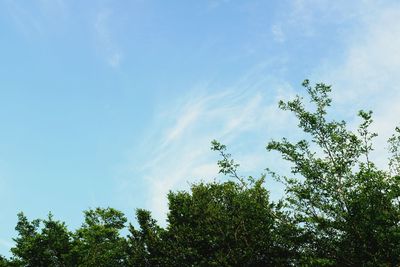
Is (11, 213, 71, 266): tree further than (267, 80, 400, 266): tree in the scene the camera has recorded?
Yes

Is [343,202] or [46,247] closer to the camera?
[343,202]

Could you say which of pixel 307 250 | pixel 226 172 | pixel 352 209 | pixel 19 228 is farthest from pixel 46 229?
pixel 352 209

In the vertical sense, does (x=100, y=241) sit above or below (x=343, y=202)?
above

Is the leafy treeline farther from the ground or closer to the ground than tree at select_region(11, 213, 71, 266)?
closer to the ground

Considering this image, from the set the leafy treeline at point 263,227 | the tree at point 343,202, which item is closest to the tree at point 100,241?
the leafy treeline at point 263,227

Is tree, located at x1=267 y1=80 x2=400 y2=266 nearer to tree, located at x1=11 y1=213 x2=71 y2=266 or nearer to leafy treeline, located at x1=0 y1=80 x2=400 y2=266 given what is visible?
leafy treeline, located at x1=0 y1=80 x2=400 y2=266

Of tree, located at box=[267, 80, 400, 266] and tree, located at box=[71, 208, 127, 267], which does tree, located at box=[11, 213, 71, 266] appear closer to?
tree, located at box=[71, 208, 127, 267]

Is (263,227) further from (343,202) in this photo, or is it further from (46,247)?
(46,247)

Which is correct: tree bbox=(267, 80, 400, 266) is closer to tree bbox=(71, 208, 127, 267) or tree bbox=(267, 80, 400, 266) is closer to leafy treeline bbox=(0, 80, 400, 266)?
leafy treeline bbox=(0, 80, 400, 266)

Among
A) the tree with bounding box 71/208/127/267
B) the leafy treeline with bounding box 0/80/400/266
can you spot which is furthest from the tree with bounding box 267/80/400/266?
the tree with bounding box 71/208/127/267

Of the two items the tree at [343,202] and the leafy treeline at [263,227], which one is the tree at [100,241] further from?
the tree at [343,202]

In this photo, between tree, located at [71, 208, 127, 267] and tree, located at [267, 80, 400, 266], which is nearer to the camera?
tree, located at [267, 80, 400, 266]

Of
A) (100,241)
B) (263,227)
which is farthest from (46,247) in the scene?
(263,227)

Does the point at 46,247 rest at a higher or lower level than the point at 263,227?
higher
